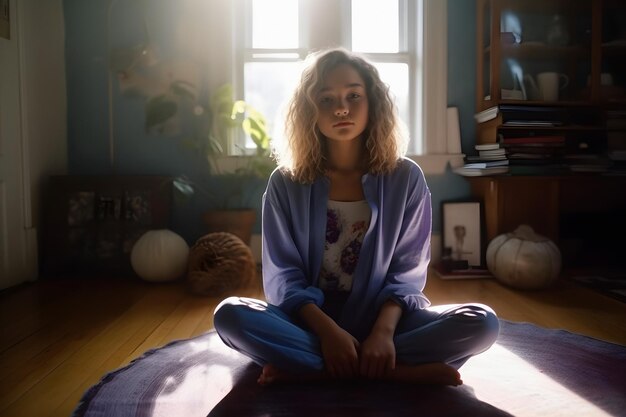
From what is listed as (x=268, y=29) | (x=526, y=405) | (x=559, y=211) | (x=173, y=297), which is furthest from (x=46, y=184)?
(x=559, y=211)

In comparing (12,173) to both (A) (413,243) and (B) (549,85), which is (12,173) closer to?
(A) (413,243)

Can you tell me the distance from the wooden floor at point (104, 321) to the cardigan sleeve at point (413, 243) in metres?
0.68

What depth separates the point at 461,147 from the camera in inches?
111

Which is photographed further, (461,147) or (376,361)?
(461,147)

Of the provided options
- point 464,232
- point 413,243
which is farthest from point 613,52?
point 413,243

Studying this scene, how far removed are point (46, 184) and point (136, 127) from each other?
22.2 inches

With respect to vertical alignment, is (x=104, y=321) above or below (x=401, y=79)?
below

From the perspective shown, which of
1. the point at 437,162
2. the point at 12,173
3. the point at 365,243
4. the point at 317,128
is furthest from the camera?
the point at 437,162

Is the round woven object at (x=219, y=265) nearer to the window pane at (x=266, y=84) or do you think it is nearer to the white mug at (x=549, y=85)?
the window pane at (x=266, y=84)

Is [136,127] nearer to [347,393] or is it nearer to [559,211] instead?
[347,393]

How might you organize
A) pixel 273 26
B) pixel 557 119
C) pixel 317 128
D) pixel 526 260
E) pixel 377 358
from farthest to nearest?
1. pixel 273 26
2. pixel 557 119
3. pixel 526 260
4. pixel 317 128
5. pixel 377 358

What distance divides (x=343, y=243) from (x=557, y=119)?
1791mm

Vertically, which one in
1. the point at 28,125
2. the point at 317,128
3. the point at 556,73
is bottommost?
the point at 317,128

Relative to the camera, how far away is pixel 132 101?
9.14 ft
